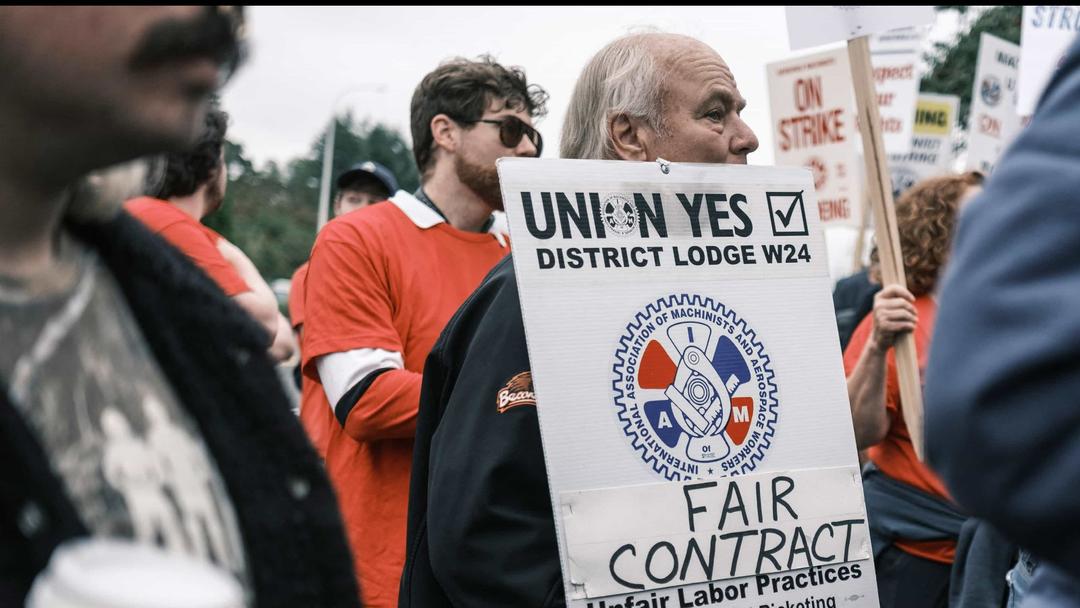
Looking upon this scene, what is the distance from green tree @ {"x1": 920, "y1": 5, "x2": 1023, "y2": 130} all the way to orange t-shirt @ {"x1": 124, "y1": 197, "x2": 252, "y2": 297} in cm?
2611

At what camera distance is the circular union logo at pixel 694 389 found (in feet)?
7.15

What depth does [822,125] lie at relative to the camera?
6.98m

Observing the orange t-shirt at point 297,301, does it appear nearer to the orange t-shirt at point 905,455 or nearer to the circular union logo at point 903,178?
the orange t-shirt at point 905,455

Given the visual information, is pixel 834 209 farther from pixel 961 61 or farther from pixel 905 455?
pixel 961 61

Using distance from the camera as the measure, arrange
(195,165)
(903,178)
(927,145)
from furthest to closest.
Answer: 1. (927,145)
2. (903,178)
3. (195,165)

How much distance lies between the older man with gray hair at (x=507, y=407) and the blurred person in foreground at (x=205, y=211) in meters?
0.92

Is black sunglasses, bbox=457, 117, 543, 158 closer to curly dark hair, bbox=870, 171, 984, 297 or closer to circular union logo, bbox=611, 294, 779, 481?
curly dark hair, bbox=870, 171, 984, 297

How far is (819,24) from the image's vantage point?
3223mm

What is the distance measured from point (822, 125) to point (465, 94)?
3.80 m

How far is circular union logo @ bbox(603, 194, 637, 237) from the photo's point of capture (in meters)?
2.29

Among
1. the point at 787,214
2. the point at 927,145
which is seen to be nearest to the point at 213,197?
the point at 787,214

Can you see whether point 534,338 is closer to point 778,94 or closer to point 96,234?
point 96,234

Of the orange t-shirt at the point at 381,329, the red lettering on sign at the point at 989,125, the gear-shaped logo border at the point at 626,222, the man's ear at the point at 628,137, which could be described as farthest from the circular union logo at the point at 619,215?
the red lettering on sign at the point at 989,125

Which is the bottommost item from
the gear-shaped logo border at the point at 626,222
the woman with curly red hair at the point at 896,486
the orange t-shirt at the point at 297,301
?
the woman with curly red hair at the point at 896,486
